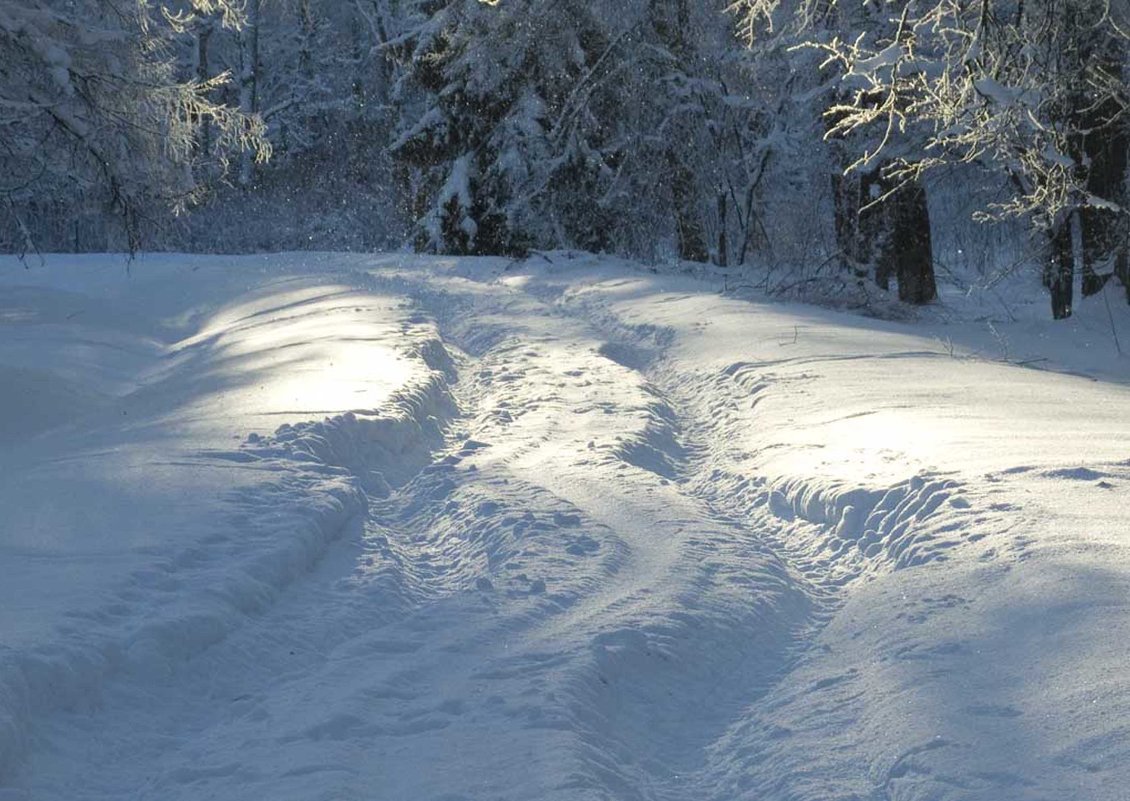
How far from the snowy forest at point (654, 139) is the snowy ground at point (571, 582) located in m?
2.61

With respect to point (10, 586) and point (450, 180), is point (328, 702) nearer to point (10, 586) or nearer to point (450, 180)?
point (10, 586)

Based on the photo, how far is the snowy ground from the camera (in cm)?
409

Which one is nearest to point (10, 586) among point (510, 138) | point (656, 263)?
point (656, 263)

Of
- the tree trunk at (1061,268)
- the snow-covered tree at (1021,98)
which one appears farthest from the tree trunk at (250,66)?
the tree trunk at (1061,268)

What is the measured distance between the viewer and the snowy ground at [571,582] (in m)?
4.09

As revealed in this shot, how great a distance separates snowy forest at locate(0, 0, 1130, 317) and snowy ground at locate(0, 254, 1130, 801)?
2.61m

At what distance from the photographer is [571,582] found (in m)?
5.84

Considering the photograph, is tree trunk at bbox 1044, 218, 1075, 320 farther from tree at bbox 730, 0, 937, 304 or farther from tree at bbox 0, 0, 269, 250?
tree at bbox 0, 0, 269, 250

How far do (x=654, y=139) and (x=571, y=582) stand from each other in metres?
18.6

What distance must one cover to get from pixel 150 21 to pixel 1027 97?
11.4 metres

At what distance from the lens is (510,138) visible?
24.4 m

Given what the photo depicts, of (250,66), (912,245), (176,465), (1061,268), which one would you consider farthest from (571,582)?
(250,66)

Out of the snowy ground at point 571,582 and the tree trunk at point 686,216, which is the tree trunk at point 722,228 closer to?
the tree trunk at point 686,216

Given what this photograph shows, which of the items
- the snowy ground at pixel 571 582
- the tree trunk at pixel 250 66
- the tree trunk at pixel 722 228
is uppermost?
the tree trunk at pixel 250 66
